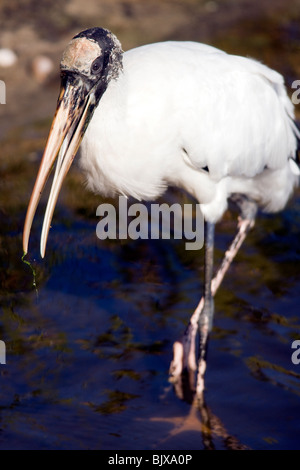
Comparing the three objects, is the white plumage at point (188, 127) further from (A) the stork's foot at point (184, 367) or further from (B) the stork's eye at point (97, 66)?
(A) the stork's foot at point (184, 367)

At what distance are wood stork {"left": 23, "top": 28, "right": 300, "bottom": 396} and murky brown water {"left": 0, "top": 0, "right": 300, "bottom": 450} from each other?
9.2 inches

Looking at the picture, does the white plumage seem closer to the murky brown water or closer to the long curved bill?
the long curved bill

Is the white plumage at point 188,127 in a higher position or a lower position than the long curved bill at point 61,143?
higher

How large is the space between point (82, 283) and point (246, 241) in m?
1.34

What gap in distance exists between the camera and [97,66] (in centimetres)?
402

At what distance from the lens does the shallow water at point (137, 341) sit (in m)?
4.30

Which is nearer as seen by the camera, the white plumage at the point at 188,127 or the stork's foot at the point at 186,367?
the white plumage at the point at 188,127

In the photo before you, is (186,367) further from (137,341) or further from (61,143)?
(61,143)

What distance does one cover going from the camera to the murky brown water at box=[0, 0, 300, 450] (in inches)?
169

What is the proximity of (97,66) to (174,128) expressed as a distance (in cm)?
61

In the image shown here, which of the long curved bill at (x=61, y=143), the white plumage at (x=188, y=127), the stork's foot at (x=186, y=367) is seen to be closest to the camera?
the long curved bill at (x=61, y=143)

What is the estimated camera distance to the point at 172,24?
931cm

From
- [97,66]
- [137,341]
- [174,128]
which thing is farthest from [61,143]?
[137,341]

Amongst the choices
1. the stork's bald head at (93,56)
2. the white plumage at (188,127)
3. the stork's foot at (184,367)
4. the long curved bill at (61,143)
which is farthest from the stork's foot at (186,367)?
the stork's bald head at (93,56)
